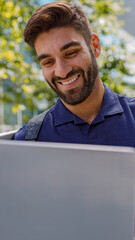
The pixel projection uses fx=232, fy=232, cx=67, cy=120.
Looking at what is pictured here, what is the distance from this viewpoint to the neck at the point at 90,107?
1149 mm

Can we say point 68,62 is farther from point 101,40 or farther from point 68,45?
point 101,40

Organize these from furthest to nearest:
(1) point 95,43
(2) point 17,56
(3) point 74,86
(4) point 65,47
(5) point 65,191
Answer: (2) point 17,56, (1) point 95,43, (3) point 74,86, (4) point 65,47, (5) point 65,191

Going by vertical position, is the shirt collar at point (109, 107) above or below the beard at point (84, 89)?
below

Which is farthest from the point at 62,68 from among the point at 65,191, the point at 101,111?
the point at 65,191

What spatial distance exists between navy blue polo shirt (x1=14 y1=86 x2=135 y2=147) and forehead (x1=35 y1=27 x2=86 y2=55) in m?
0.33

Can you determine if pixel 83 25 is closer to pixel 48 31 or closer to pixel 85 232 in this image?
pixel 48 31

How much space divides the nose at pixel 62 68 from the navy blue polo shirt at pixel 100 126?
0.23 m

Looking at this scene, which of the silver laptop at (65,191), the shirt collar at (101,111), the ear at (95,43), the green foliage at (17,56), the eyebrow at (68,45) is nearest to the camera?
the silver laptop at (65,191)

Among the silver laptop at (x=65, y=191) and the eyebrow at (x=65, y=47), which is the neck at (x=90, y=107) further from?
the silver laptop at (x=65, y=191)

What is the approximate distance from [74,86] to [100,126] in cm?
23

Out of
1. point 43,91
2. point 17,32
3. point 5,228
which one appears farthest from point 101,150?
point 43,91

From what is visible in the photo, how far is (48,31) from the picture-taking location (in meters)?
1.04

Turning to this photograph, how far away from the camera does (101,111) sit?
1114mm

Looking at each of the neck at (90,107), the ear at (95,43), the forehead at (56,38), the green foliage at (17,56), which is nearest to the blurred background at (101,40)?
the green foliage at (17,56)
